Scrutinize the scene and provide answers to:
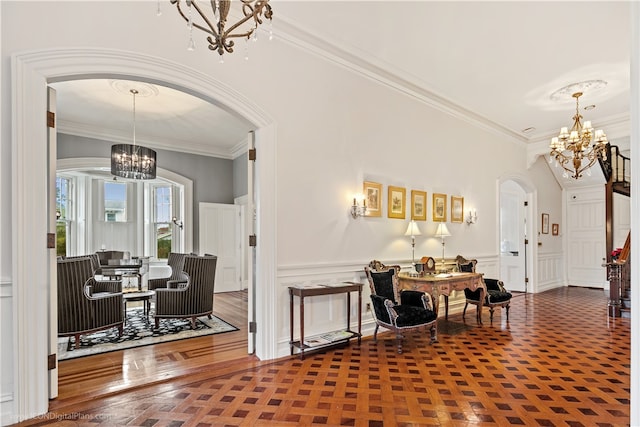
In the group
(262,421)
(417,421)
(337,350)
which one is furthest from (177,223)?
(417,421)

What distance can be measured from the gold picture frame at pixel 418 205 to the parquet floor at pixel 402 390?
1910 mm

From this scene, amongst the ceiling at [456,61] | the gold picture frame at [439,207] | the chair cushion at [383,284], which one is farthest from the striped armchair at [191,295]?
the gold picture frame at [439,207]

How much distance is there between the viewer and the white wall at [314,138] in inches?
112

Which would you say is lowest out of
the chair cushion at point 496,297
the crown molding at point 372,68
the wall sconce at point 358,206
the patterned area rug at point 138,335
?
the patterned area rug at point 138,335

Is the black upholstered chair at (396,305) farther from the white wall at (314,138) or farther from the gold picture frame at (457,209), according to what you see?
the gold picture frame at (457,209)

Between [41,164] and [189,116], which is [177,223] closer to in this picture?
[189,116]

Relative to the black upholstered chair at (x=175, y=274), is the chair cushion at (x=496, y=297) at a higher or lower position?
lower

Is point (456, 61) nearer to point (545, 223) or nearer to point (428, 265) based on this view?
point (428, 265)

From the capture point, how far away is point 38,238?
2.67m

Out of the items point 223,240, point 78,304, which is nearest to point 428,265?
point 78,304

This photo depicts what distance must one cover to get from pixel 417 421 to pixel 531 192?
24.7 feet

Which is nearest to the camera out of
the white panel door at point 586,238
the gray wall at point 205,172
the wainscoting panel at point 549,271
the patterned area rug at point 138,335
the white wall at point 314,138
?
the white wall at point 314,138

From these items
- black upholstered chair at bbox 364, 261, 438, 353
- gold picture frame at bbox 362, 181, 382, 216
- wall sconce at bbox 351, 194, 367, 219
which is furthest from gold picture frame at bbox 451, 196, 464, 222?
wall sconce at bbox 351, 194, 367, 219

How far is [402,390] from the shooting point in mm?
Answer: 3037
